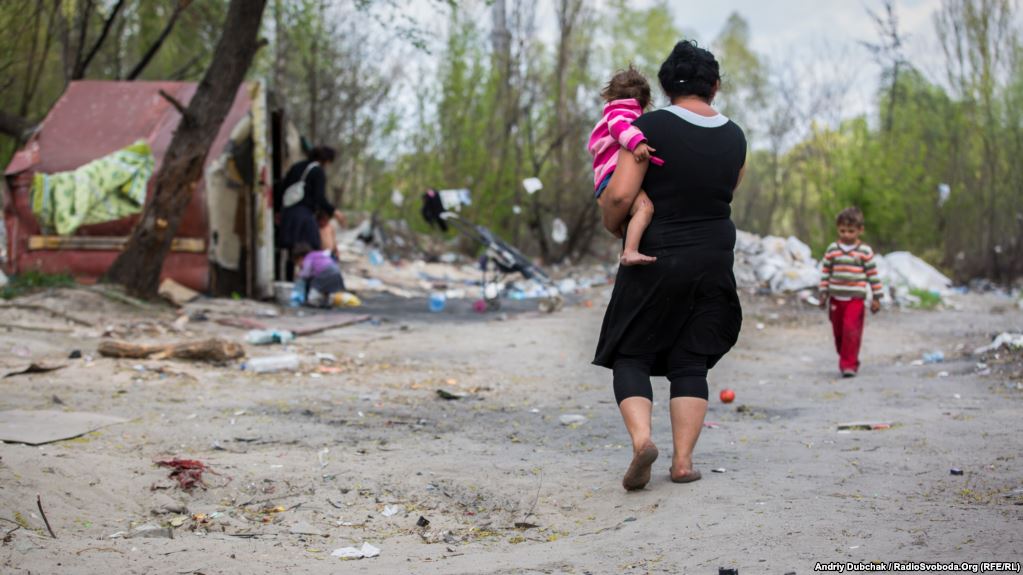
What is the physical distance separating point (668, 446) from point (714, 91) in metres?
1.63

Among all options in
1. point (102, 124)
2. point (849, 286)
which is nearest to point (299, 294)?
point (102, 124)

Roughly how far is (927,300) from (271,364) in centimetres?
960

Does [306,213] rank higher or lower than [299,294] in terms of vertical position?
higher

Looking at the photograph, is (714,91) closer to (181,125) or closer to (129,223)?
(181,125)

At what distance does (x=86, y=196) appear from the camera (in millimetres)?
11086

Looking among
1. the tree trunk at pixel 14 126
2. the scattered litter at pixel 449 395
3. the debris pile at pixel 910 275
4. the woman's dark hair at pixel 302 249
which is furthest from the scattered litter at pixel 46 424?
the debris pile at pixel 910 275

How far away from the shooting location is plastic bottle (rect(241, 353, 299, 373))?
7008 millimetres

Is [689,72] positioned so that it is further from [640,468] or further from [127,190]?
[127,190]

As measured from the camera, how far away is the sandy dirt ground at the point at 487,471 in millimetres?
2924

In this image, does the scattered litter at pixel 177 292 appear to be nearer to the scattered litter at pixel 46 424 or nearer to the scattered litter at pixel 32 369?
the scattered litter at pixel 32 369

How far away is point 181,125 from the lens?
389 inches

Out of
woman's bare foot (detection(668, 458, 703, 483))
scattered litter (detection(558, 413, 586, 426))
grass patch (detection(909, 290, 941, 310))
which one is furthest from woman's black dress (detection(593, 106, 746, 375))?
grass patch (detection(909, 290, 941, 310))

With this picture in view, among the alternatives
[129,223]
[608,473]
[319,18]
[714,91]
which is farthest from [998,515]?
[319,18]

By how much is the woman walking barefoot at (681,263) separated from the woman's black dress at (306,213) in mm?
8755
